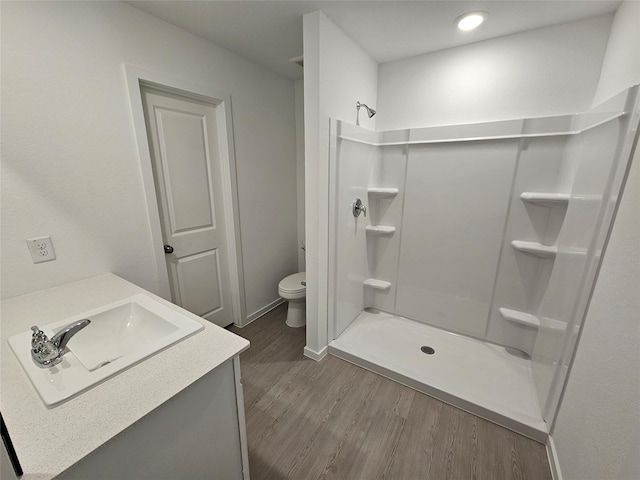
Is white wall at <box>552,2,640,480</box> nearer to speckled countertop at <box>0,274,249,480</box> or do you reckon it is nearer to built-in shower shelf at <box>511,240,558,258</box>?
built-in shower shelf at <box>511,240,558,258</box>

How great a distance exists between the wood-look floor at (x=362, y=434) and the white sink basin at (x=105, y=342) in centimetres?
88

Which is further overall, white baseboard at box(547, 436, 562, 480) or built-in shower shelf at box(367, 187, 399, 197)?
built-in shower shelf at box(367, 187, 399, 197)

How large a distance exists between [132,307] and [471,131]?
7.92 feet

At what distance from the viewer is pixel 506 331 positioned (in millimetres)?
2123

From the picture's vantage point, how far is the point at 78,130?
1.41m

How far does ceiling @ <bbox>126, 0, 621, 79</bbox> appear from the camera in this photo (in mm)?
1504

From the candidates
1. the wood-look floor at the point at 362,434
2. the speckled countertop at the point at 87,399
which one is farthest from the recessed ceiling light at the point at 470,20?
the wood-look floor at the point at 362,434

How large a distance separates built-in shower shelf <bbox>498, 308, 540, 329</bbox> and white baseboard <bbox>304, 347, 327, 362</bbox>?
1433mm

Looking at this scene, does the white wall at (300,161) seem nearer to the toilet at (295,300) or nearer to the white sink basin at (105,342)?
the toilet at (295,300)

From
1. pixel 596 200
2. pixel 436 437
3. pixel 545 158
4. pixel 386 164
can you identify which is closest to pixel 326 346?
pixel 436 437

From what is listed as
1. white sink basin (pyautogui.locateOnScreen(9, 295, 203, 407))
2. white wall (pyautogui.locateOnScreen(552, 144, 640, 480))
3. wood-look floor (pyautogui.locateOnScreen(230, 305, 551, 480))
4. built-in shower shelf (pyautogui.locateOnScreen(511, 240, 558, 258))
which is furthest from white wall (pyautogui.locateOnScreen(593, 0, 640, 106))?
white sink basin (pyautogui.locateOnScreen(9, 295, 203, 407))

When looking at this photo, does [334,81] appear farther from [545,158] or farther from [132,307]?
[132,307]

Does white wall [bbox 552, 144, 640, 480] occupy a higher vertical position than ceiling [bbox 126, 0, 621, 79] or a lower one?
lower

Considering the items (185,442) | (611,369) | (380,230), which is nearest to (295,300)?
(380,230)
